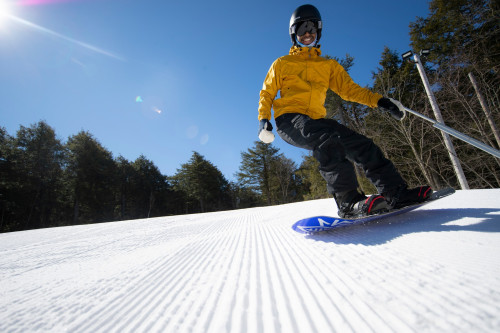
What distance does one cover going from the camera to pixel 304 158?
16.5m

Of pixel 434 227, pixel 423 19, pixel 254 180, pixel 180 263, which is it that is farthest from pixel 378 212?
pixel 254 180

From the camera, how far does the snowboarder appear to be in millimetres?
1299

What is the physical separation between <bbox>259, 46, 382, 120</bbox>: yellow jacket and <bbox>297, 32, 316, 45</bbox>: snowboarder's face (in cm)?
12

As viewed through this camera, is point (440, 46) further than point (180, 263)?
Yes

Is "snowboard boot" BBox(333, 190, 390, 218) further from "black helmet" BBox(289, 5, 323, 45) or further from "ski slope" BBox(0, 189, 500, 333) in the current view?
"black helmet" BBox(289, 5, 323, 45)

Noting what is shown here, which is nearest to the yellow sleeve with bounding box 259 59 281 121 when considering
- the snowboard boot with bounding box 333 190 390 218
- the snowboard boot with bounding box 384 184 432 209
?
the snowboard boot with bounding box 333 190 390 218

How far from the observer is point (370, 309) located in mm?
402

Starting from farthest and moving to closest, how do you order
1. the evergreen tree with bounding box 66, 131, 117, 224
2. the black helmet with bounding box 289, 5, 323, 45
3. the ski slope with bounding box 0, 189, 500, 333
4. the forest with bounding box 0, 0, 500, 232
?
the evergreen tree with bounding box 66, 131, 117, 224 → the forest with bounding box 0, 0, 500, 232 → the black helmet with bounding box 289, 5, 323, 45 → the ski slope with bounding box 0, 189, 500, 333

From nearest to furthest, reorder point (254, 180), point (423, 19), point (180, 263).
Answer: point (180, 263), point (423, 19), point (254, 180)

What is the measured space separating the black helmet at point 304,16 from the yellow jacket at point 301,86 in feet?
0.74

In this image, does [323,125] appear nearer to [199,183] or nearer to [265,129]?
[265,129]

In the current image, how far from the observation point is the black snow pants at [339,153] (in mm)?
1320

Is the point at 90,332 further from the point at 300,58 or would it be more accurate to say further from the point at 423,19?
the point at 423,19

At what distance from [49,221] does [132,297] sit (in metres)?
26.2
